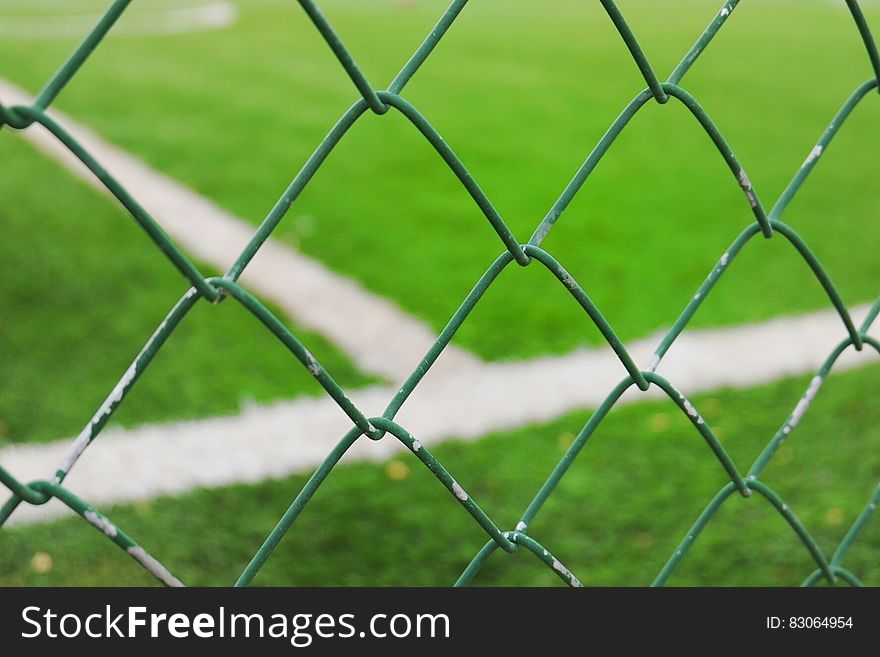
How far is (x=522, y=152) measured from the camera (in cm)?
625

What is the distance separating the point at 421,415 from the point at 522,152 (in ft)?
12.1

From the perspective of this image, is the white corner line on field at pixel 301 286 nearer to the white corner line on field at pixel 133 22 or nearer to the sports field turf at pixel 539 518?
the sports field turf at pixel 539 518

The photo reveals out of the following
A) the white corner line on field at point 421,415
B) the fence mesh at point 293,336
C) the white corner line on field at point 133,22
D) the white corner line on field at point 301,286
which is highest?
the white corner line on field at point 133,22

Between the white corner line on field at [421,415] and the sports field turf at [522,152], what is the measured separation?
200 mm

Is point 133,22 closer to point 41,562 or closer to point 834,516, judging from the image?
point 41,562

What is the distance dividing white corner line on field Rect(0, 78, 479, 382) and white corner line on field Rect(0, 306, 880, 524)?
248 mm

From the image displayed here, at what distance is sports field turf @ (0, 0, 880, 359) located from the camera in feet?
13.1

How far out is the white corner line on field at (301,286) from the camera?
3383mm

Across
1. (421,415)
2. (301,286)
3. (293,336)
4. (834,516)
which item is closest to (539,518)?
(421,415)

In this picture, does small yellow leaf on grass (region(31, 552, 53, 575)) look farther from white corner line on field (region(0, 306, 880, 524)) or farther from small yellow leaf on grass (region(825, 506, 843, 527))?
small yellow leaf on grass (region(825, 506, 843, 527))

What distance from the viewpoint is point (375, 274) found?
13.5 feet

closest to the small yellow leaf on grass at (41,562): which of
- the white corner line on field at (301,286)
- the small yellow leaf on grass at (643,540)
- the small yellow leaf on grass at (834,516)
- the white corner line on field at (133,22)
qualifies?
the white corner line on field at (301,286)
